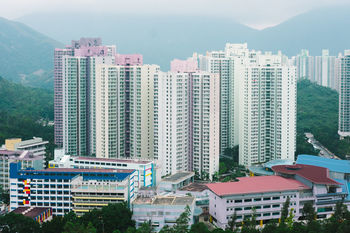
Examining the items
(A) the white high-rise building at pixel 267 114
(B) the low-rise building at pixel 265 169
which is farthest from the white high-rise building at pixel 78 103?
(B) the low-rise building at pixel 265 169

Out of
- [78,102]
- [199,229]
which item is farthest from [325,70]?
→ [199,229]

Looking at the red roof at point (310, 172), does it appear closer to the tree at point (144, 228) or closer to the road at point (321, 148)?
the tree at point (144, 228)

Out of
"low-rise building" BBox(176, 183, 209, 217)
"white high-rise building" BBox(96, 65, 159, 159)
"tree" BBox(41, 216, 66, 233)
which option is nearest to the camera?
"tree" BBox(41, 216, 66, 233)

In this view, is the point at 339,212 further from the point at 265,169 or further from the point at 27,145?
the point at 27,145

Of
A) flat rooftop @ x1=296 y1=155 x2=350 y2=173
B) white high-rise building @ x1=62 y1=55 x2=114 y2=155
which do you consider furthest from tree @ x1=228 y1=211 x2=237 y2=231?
white high-rise building @ x1=62 y1=55 x2=114 y2=155

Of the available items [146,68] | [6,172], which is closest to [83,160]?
[6,172]

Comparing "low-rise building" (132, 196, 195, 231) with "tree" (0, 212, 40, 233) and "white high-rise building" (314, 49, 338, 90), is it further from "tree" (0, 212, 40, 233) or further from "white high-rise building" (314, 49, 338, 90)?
"white high-rise building" (314, 49, 338, 90)

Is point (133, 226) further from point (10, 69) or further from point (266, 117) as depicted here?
point (10, 69)
